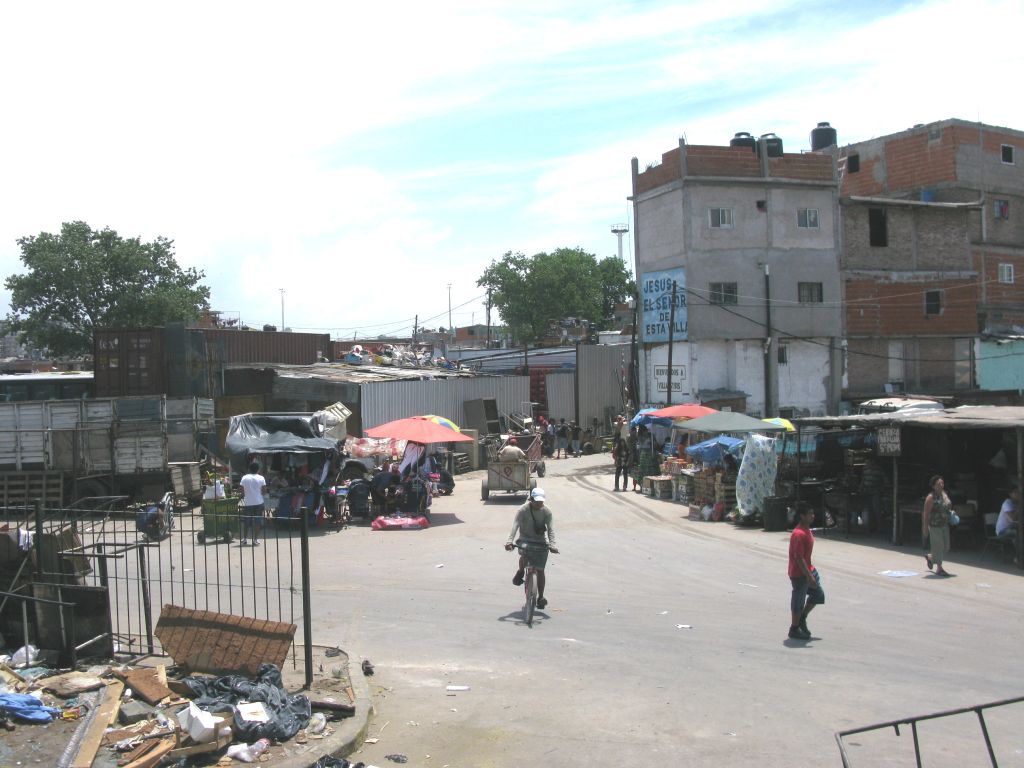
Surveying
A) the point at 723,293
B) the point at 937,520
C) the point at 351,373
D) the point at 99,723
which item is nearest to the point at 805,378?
the point at 723,293

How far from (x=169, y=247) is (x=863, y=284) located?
3518 centimetres

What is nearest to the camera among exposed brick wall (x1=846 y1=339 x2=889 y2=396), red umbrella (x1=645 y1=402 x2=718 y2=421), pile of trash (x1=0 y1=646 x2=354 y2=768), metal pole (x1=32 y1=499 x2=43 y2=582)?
pile of trash (x1=0 y1=646 x2=354 y2=768)

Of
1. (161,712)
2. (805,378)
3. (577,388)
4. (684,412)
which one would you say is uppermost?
(805,378)

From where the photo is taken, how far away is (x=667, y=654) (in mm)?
9016

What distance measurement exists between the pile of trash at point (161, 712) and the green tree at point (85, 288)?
4070 centimetres

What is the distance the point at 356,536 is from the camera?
1827cm

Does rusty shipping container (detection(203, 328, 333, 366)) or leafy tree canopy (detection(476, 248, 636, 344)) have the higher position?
leafy tree canopy (detection(476, 248, 636, 344))

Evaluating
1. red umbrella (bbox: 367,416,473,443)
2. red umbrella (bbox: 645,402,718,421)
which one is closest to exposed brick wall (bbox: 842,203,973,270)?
red umbrella (bbox: 645,402,718,421)

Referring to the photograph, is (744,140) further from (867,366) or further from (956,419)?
(956,419)

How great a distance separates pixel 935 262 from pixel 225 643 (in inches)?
1611

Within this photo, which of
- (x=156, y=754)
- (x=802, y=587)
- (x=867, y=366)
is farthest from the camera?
(x=867, y=366)

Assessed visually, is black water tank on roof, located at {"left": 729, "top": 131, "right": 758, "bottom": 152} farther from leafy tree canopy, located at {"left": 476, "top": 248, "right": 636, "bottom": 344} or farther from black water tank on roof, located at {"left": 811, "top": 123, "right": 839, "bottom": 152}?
leafy tree canopy, located at {"left": 476, "top": 248, "right": 636, "bottom": 344}

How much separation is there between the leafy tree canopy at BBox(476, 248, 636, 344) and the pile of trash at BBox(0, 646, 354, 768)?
75.5 metres

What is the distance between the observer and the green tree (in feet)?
142
